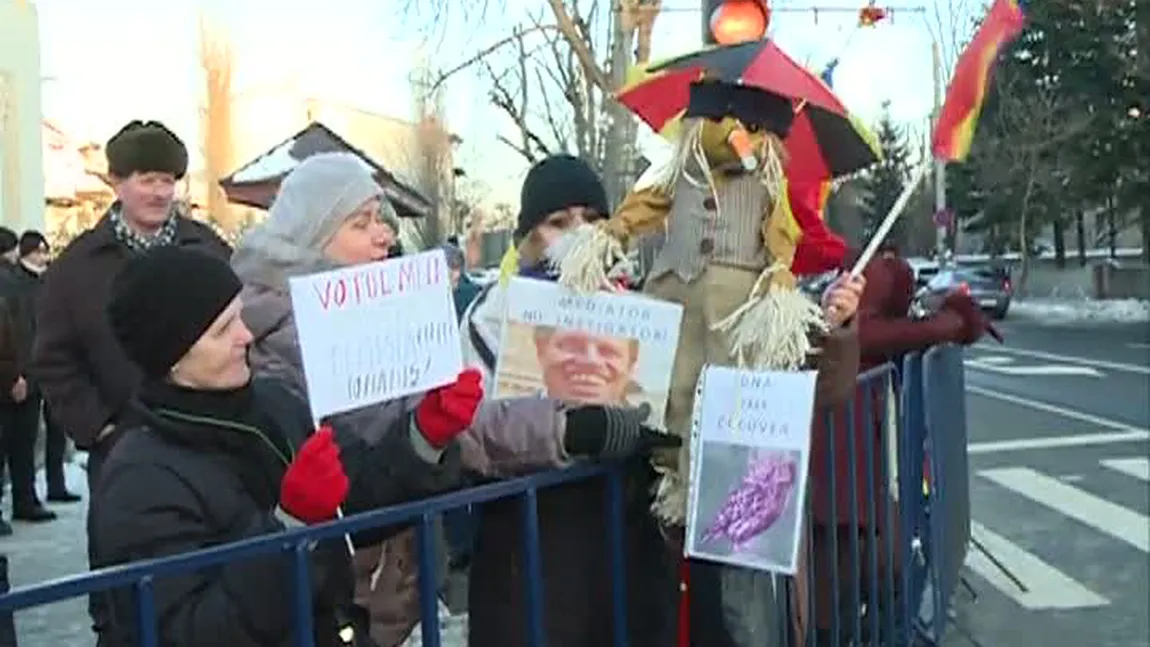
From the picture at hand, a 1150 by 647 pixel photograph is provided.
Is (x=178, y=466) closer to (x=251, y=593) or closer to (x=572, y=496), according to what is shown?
(x=251, y=593)

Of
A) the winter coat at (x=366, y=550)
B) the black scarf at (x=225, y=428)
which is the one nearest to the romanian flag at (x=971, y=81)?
the winter coat at (x=366, y=550)

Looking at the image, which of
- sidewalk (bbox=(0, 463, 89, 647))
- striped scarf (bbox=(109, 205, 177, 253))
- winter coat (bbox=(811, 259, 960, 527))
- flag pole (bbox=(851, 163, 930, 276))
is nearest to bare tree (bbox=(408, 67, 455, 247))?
sidewalk (bbox=(0, 463, 89, 647))

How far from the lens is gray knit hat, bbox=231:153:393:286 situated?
3324mm

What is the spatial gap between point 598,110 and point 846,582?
1779 centimetres

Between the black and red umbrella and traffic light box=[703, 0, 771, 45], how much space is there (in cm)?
15

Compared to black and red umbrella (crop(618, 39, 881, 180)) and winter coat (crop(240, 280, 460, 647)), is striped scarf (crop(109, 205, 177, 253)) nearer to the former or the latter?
winter coat (crop(240, 280, 460, 647))

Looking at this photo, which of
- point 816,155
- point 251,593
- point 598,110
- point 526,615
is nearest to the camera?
point 251,593

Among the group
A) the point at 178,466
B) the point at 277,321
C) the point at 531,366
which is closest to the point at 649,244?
the point at 531,366

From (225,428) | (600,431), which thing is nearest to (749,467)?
(600,431)

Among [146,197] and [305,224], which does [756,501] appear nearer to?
[305,224]

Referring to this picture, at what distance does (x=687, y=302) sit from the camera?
3373 mm

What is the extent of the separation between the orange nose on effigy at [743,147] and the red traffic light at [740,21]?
0.32 metres

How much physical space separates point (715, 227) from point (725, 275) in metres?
0.12

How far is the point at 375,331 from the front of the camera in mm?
2760
